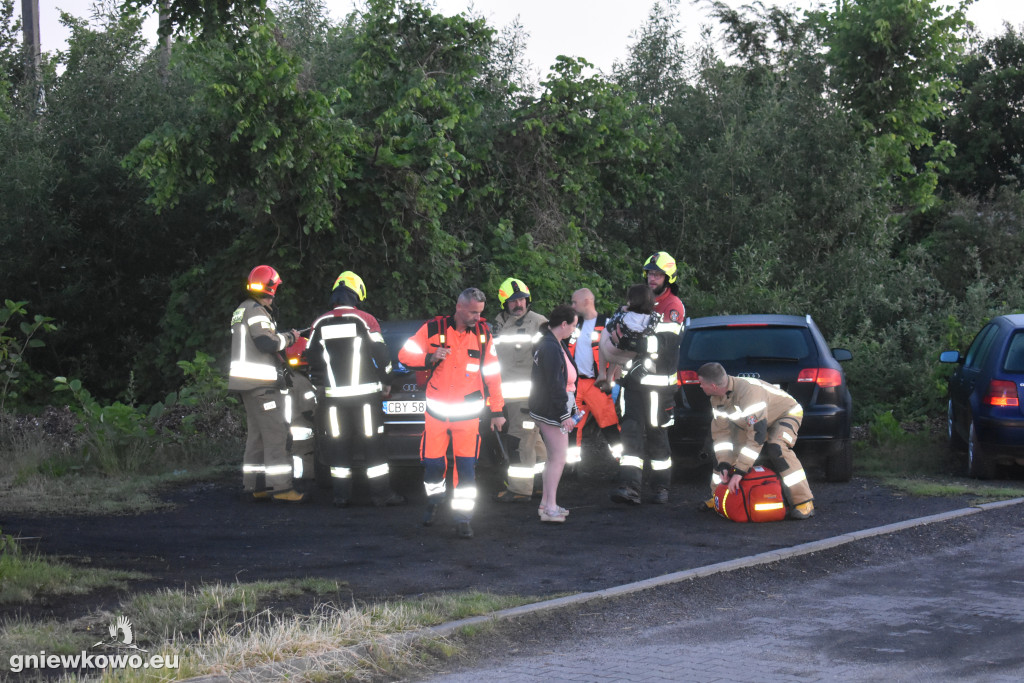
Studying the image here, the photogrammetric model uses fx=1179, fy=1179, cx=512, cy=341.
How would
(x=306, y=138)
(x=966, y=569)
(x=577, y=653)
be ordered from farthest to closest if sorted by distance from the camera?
(x=306, y=138) → (x=966, y=569) → (x=577, y=653)

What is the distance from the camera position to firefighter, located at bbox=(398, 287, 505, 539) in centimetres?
882

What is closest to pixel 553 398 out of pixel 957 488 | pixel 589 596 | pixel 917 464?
pixel 589 596

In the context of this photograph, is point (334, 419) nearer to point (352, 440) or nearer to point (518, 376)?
point (352, 440)

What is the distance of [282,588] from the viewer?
685 centimetres

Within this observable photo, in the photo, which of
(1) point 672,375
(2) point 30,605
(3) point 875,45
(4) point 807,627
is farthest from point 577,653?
(3) point 875,45

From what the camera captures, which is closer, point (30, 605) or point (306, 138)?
point (30, 605)

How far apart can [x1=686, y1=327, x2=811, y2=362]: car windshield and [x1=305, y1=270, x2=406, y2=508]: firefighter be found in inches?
122

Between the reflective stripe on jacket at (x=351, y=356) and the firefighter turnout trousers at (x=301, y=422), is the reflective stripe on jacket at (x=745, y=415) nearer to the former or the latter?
the reflective stripe on jacket at (x=351, y=356)

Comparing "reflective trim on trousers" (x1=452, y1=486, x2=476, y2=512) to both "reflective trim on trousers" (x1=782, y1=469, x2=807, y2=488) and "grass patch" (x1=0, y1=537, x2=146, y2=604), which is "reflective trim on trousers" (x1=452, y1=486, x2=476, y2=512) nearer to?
"grass patch" (x1=0, y1=537, x2=146, y2=604)

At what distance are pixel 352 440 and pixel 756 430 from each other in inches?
132

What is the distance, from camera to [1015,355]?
11.1 m

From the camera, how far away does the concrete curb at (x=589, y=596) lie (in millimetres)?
5164

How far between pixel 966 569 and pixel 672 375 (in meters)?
3.17

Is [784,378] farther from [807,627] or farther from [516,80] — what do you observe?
[516,80]
